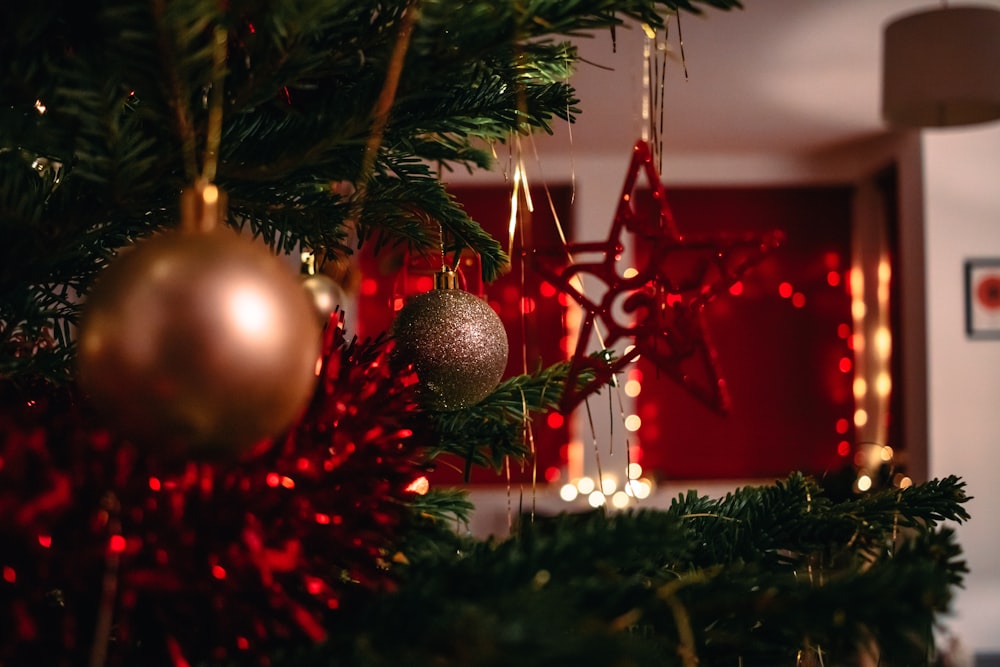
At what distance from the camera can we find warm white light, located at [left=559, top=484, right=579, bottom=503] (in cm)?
381

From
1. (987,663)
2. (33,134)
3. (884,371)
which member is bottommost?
(987,663)

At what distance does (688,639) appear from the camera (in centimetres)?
29

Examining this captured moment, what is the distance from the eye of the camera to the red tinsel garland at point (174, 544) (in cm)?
31

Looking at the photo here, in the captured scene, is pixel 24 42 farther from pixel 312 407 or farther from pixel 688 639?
pixel 688 639

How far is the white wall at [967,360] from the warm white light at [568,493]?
1507 mm

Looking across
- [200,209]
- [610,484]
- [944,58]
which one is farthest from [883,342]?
[200,209]

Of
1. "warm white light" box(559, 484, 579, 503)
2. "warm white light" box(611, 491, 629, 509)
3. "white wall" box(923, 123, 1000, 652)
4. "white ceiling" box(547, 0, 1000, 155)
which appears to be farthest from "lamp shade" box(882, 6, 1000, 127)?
"warm white light" box(559, 484, 579, 503)

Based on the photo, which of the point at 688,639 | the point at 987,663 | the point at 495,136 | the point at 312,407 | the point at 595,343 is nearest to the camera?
the point at 688,639

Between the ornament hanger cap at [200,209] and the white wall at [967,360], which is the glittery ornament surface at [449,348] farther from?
the white wall at [967,360]

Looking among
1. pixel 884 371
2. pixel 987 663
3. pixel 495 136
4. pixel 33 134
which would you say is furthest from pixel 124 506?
pixel 884 371

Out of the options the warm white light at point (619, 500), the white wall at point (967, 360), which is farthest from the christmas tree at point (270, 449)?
the warm white light at point (619, 500)

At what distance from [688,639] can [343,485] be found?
0.55ft

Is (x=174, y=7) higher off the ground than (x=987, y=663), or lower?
higher

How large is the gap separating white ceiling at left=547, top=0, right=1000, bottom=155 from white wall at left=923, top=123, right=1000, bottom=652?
17.0 inches
